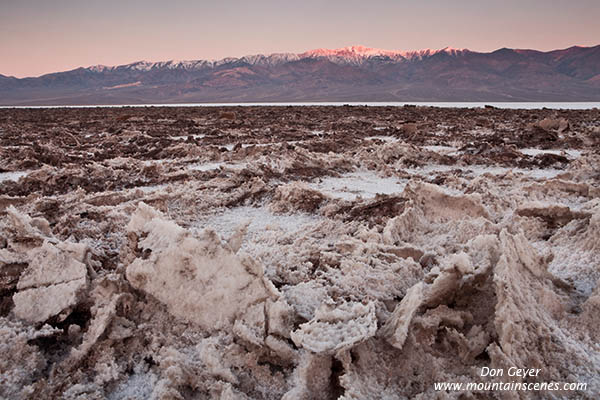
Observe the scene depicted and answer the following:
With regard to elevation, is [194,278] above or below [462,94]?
below

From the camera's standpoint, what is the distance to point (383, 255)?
83.4 inches

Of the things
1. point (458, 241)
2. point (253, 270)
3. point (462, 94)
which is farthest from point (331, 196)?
point (462, 94)

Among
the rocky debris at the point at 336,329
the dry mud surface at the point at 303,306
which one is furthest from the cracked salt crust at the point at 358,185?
the rocky debris at the point at 336,329

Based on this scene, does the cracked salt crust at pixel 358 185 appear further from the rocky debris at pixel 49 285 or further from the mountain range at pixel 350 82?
the mountain range at pixel 350 82

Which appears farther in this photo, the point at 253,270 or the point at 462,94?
the point at 462,94

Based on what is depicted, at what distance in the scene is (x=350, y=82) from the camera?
133375 mm

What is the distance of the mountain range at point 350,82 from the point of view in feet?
328

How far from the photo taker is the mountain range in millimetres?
99875

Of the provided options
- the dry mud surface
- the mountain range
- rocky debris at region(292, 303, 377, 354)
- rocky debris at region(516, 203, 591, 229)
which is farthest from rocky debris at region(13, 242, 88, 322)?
the mountain range

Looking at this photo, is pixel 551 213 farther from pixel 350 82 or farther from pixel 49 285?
pixel 350 82

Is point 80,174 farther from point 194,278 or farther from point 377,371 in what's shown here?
point 377,371

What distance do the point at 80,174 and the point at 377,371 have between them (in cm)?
476

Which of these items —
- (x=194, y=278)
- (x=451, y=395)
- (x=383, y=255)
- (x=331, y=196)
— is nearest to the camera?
(x=451, y=395)

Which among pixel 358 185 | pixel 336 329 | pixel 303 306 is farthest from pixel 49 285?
pixel 358 185
